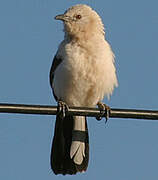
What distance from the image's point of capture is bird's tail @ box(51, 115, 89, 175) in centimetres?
872

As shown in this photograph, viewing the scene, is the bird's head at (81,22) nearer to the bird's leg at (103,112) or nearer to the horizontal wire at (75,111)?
the bird's leg at (103,112)

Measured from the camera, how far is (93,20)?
996cm

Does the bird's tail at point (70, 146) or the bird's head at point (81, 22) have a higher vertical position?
the bird's head at point (81, 22)

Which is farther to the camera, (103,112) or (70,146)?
(70,146)

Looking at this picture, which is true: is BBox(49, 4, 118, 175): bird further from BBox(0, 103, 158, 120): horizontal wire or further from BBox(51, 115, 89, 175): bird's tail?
BBox(0, 103, 158, 120): horizontal wire

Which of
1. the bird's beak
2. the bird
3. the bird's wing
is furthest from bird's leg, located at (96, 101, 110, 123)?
the bird's beak

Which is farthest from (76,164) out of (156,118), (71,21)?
(156,118)

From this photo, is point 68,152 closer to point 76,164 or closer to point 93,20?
point 76,164

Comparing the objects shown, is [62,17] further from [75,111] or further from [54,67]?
[75,111]

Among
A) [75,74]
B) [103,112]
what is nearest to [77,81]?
[75,74]

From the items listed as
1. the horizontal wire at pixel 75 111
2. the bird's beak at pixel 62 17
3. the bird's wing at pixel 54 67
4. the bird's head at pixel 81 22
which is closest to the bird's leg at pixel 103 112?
the horizontal wire at pixel 75 111

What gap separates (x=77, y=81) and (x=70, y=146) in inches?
41.7

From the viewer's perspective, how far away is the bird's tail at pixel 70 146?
872 centimetres

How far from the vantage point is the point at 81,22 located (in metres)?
9.87
